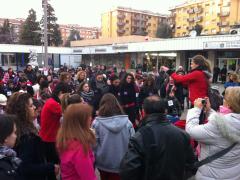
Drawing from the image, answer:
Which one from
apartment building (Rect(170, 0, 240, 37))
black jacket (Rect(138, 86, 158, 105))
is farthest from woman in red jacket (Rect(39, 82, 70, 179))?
apartment building (Rect(170, 0, 240, 37))

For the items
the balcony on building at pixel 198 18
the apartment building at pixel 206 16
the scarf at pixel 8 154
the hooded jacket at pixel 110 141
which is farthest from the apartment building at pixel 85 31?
the scarf at pixel 8 154

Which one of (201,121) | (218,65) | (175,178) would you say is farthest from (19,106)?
(218,65)

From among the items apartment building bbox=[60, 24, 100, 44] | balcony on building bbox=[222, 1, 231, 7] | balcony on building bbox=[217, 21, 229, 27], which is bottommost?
balcony on building bbox=[217, 21, 229, 27]

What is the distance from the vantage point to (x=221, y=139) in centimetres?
287

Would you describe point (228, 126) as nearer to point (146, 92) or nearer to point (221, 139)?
point (221, 139)

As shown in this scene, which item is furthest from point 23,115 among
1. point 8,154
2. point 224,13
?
point 224,13

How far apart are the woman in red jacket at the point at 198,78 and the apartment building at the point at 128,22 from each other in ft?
332

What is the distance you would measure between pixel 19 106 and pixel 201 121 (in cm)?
207

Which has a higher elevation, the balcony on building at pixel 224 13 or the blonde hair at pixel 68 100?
the balcony on building at pixel 224 13

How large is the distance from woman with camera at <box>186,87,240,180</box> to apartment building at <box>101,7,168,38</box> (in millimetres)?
103399

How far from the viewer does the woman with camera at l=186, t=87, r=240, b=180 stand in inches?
111

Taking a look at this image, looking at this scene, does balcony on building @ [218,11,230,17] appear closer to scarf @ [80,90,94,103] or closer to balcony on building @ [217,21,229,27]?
balcony on building @ [217,21,229,27]

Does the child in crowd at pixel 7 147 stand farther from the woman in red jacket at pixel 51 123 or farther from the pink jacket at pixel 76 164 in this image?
the woman in red jacket at pixel 51 123

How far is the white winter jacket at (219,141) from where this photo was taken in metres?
2.83
